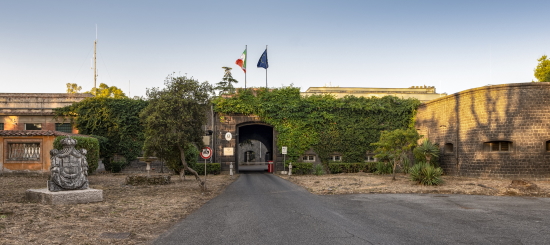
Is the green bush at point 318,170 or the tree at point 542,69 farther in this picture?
the tree at point 542,69

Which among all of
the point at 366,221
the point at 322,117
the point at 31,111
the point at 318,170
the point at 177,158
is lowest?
the point at 318,170

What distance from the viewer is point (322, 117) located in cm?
2959

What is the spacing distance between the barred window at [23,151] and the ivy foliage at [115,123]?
6.47 metres

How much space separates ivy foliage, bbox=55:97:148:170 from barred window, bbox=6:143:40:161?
6.47m

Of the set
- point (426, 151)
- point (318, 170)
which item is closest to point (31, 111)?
point (318, 170)

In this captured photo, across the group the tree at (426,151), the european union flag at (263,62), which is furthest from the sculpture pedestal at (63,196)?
the european union flag at (263,62)

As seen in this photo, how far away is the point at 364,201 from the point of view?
41.1ft

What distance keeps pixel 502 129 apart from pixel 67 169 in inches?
768

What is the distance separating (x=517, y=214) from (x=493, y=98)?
1277cm

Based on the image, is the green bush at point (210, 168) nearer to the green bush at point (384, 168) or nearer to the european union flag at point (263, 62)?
the european union flag at point (263, 62)

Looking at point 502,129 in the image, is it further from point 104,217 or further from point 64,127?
point 64,127

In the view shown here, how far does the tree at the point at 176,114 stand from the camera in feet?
48.6

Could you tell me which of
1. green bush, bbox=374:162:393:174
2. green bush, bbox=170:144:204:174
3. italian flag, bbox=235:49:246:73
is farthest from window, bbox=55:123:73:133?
green bush, bbox=374:162:393:174

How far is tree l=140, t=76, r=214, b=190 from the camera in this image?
14.8 metres
